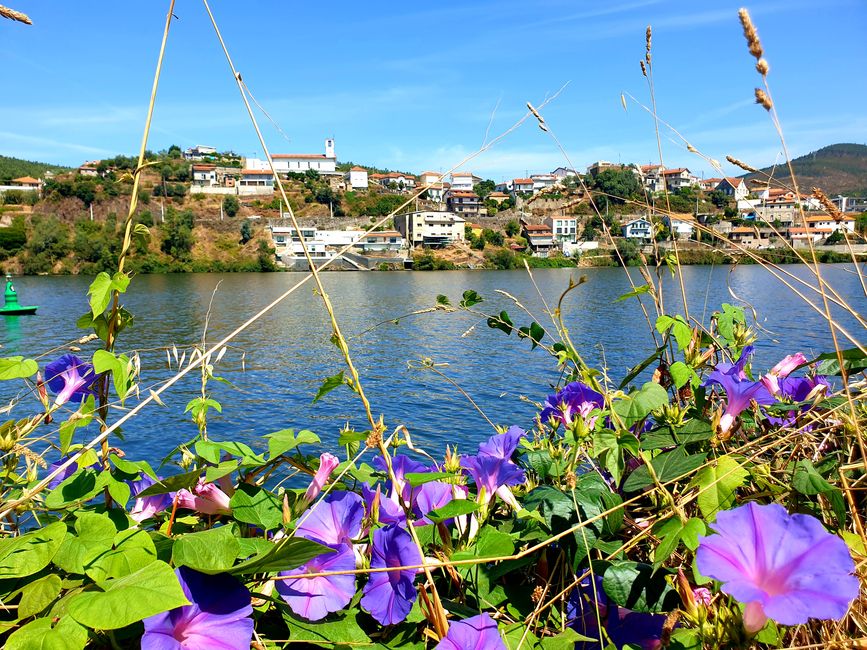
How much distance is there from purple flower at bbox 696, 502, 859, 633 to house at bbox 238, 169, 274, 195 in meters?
96.9

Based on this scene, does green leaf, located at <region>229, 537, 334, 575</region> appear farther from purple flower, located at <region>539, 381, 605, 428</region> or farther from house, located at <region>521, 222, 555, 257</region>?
house, located at <region>521, 222, 555, 257</region>

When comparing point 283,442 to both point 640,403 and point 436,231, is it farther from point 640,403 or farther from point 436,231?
point 436,231

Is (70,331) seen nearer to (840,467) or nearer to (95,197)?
(840,467)

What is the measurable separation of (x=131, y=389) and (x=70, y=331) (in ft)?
78.8

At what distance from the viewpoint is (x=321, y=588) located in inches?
39.2

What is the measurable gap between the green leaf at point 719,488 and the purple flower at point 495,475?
0.34 m

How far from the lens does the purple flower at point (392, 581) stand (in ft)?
3.19

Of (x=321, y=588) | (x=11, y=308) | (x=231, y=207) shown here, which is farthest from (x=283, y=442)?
(x=231, y=207)

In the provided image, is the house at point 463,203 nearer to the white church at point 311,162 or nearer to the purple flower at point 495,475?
the white church at point 311,162

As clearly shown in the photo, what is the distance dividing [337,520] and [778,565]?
68cm

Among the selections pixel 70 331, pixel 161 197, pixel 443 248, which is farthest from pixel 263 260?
pixel 70 331

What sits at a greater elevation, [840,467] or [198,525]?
[840,467]

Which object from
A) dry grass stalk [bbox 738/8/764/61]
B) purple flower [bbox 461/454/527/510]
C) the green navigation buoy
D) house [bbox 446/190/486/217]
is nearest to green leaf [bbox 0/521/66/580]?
purple flower [bbox 461/454/527/510]

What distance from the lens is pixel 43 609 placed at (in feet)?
2.84
